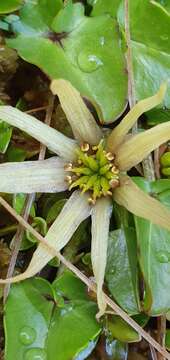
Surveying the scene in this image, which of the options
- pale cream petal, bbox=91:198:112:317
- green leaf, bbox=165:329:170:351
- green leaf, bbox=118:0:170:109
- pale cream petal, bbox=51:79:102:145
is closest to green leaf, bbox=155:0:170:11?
green leaf, bbox=118:0:170:109

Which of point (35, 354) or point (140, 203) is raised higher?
point (140, 203)

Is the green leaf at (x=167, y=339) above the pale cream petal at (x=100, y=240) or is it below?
Answer: below

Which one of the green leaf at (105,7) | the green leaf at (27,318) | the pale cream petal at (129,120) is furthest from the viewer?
the green leaf at (105,7)

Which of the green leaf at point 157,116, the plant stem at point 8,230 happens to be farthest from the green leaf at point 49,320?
the green leaf at point 157,116

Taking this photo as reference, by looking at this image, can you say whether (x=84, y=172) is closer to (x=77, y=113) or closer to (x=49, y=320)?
(x=77, y=113)

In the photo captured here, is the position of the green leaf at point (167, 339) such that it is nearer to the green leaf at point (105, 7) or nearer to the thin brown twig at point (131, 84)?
the thin brown twig at point (131, 84)

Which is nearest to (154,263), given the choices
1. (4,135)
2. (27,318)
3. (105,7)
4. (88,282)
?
(88,282)

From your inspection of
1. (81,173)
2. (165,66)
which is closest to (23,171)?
(81,173)

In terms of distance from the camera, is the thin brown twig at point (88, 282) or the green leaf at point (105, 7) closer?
the thin brown twig at point (88, 282)

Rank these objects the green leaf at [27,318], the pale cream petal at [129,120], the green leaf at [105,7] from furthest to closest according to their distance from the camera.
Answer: the green leaf at [105,7], the green leaf at [27,318], the pale cream petal at [129,120]
